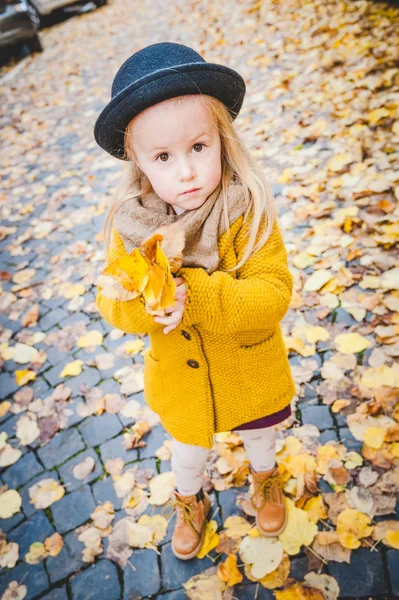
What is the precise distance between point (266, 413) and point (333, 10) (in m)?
6.88

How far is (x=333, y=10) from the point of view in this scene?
240 inches

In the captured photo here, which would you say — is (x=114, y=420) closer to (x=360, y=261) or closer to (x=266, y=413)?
(x=266, y=413)

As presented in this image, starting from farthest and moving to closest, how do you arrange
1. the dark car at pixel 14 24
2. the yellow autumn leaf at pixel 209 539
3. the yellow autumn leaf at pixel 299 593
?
the dark car at pixel 14 24 → the yellow autumn leaf at pixel 209 539 → the yellow autumn leaf at pixel 299 593

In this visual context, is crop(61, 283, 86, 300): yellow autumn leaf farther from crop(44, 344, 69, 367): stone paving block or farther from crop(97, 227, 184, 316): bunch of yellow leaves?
crop(97, 227, 184, 316): bunch of yellow leaves

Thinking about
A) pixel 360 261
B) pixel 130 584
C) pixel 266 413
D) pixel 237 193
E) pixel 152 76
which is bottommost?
pixel 130 584

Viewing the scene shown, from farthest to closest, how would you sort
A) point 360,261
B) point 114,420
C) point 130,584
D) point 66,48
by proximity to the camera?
point 66,48 → point 360,261 → point 114,420 → point 130,584

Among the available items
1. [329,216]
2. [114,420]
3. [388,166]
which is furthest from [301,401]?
[388,166]

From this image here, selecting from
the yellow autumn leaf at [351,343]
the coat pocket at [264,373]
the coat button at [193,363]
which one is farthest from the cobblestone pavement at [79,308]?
the coat button at [193,363]

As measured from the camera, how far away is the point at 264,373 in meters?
1.43

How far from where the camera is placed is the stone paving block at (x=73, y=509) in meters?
2.03

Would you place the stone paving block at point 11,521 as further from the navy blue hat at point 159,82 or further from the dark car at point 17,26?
the dark car at point 17,26

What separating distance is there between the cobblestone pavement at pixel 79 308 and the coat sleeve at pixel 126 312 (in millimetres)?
1168

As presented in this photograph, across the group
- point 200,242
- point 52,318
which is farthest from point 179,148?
point 52,318

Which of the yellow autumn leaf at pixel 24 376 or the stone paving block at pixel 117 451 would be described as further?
the yellow autumn leaf at pixel 24 376
